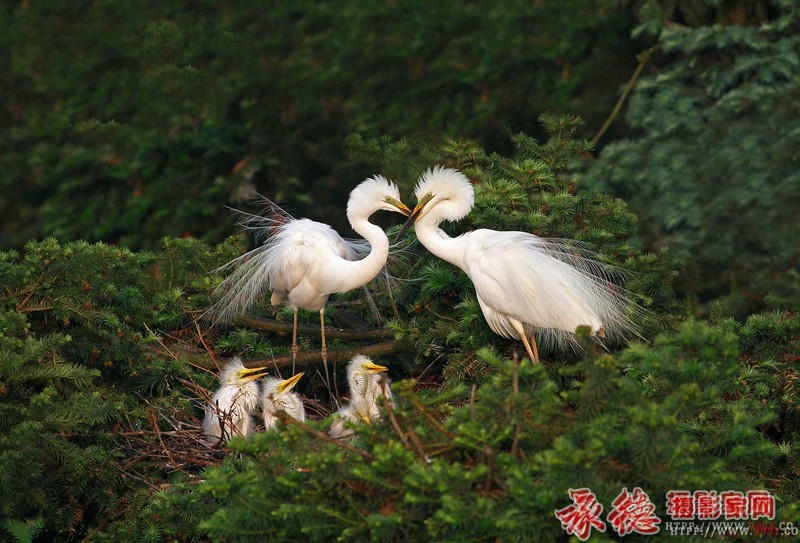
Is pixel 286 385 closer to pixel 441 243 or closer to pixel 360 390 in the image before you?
pixel 360 390

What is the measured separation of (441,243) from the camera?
3.83 metres

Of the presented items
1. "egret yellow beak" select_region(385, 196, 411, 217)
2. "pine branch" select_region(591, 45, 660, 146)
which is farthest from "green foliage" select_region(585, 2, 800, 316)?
"egret yellow beak" select_region(385, 196, 411, 217)

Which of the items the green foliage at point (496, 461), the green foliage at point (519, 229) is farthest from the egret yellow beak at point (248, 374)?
the green foliage at point (496, 461)

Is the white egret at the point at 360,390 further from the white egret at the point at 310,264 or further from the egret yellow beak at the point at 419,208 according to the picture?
the egret yellow beak at the point at 419,208

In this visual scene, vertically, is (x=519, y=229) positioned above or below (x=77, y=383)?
above

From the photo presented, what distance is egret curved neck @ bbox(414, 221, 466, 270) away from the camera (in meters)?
3.78

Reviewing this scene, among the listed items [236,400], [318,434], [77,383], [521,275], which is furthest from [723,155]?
[318,434]

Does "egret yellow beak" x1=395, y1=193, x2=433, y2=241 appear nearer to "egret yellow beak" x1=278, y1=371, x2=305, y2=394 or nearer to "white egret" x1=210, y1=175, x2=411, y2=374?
"white egret" x1=210, y1=175, x2=411, y2=374

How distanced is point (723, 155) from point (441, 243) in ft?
7.49

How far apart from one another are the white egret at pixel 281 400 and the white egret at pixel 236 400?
55 mm

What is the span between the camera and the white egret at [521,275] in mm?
3531

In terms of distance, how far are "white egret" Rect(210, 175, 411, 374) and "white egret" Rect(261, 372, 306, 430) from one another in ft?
0.98

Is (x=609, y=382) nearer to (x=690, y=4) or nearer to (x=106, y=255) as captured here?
(x=106, y=255)

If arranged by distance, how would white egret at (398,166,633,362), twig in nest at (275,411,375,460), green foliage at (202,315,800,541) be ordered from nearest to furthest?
green foliage at (202,315,800,541) < twig in nest at (275,411,375,460) < white egret at (398,166,633,362)
